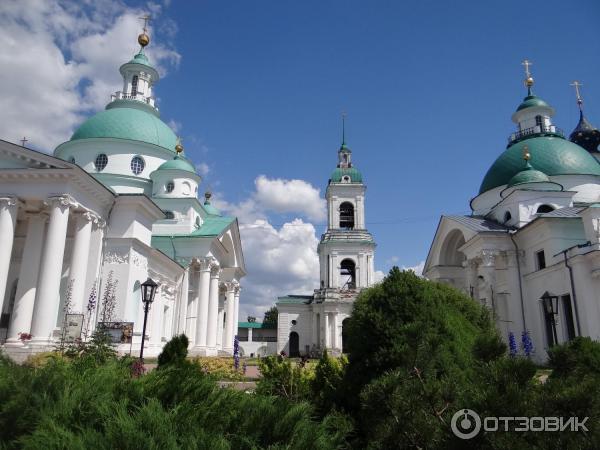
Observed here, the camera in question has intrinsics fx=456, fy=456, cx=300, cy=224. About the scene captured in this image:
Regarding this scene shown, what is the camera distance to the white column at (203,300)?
3209 centimetres

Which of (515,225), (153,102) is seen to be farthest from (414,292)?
(153,102)

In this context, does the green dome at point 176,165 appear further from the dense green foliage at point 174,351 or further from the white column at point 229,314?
the dense green foliage at point 174,351

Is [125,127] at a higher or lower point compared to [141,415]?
higher

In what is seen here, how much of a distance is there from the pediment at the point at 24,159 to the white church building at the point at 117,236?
5 cm

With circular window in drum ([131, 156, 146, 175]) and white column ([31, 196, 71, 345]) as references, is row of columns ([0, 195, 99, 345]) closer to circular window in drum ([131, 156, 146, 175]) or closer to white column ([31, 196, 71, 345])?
white column ([31, 196, 71, 345])

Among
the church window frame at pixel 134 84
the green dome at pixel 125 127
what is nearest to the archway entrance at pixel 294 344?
the green dome at pixel 125 127

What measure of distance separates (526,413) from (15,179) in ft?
73.6

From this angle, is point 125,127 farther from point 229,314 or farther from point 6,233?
point 229,314

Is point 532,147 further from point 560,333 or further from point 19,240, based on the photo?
point 19,240

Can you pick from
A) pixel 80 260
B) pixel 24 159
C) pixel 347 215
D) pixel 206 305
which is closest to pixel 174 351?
pixel 80 260

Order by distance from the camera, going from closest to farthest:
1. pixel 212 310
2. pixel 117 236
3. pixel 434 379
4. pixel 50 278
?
1. pixel 434 379
2. pixel 50 278
3. pixel 117 236
4. pixel 212 310

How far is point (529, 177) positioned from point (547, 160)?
562 centimetres

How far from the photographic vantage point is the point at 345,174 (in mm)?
64438

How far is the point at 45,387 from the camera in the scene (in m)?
5.25
